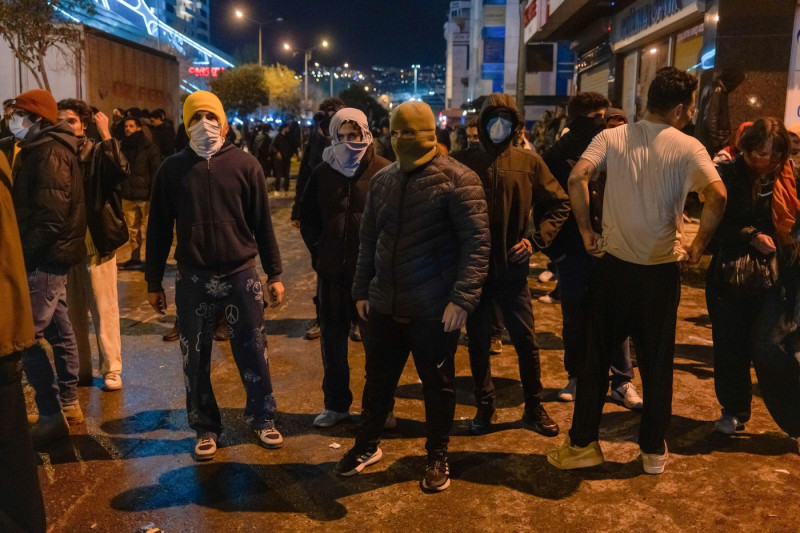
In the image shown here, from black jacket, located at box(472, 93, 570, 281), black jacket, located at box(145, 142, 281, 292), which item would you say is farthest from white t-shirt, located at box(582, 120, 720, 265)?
black jacket, located at box(145, 142, 281, 292)

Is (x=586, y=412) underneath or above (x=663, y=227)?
underneath

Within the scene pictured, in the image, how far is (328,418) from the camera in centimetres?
500

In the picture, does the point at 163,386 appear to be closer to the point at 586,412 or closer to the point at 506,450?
the point at 506,450

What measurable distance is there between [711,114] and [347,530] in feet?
26.2

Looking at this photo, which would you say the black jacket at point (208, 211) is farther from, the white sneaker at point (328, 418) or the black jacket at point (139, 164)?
the black jacket at point (139, 164)

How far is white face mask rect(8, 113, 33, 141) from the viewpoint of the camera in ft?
15.7

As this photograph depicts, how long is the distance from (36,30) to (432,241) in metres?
18.3

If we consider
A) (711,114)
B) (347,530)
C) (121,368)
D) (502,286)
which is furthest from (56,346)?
(711,114)

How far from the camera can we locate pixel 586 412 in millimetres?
4273

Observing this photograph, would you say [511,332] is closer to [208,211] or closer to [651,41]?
[208,211]

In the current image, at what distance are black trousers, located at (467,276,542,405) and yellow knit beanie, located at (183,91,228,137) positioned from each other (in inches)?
76.0

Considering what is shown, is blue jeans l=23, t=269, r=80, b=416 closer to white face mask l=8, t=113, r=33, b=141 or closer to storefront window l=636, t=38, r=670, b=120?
white face mask l=8, t=113, r=33, b=141

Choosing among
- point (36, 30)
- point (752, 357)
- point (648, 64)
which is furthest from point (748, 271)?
point (36, 30)

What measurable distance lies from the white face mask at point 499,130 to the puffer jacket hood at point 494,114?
0.07ft
